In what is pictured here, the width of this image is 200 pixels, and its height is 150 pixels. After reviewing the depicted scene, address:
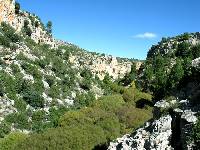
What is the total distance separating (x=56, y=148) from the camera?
7206 centimetres

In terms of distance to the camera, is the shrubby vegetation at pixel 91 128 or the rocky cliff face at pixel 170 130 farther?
the shrubby vegetation at pixel 91 128

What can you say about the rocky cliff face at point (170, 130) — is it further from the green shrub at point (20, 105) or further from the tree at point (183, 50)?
the tree at point (183, 50)

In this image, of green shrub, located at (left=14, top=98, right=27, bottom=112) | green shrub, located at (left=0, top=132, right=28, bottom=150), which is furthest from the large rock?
green shrub, located at (left=14, top=98, right=27, bottom=112)

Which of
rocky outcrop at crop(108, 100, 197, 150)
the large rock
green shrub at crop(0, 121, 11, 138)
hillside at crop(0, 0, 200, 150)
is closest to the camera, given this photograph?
rocky outcrop at crop(108, 100, 197, 150)

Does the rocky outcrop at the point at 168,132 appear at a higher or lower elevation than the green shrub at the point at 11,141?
lower

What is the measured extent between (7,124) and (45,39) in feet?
211

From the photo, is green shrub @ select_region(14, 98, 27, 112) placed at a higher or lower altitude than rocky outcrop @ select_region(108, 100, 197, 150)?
higher

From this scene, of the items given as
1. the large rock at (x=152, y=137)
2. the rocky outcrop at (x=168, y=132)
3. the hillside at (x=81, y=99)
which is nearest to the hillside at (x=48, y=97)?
the hillside at (x=81, y=99)

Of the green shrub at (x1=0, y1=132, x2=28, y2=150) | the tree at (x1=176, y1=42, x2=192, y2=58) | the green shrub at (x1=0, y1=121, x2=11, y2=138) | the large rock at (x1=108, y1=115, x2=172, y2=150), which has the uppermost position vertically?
the tree at (x1=176, y1=42, x2=192, y2=58)

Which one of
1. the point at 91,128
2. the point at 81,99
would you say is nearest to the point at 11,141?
the point at 91,128

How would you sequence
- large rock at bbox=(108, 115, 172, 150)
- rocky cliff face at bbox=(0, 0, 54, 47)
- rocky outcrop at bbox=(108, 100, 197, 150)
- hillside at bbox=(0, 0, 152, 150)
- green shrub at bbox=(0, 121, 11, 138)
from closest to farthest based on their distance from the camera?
rocky outcrop at bbox=(108, 100, 197, 150), large rock at bbox=(108, 115, 172, 150), hillside at bbox=(0, 0, 152, 150), green shrub at bbox=(0, 121, 11, 138), rocky cliff face at bbox=(0, 0, 54, 47)

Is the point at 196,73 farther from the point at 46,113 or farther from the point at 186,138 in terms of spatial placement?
the point at 46,113

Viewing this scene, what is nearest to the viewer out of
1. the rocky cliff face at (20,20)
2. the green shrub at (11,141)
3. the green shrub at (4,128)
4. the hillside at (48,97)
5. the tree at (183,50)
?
the green shrub at (11,141)

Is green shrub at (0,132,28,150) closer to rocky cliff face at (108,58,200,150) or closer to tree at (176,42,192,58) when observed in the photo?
rocky cliff face at (108,58,200,150)
